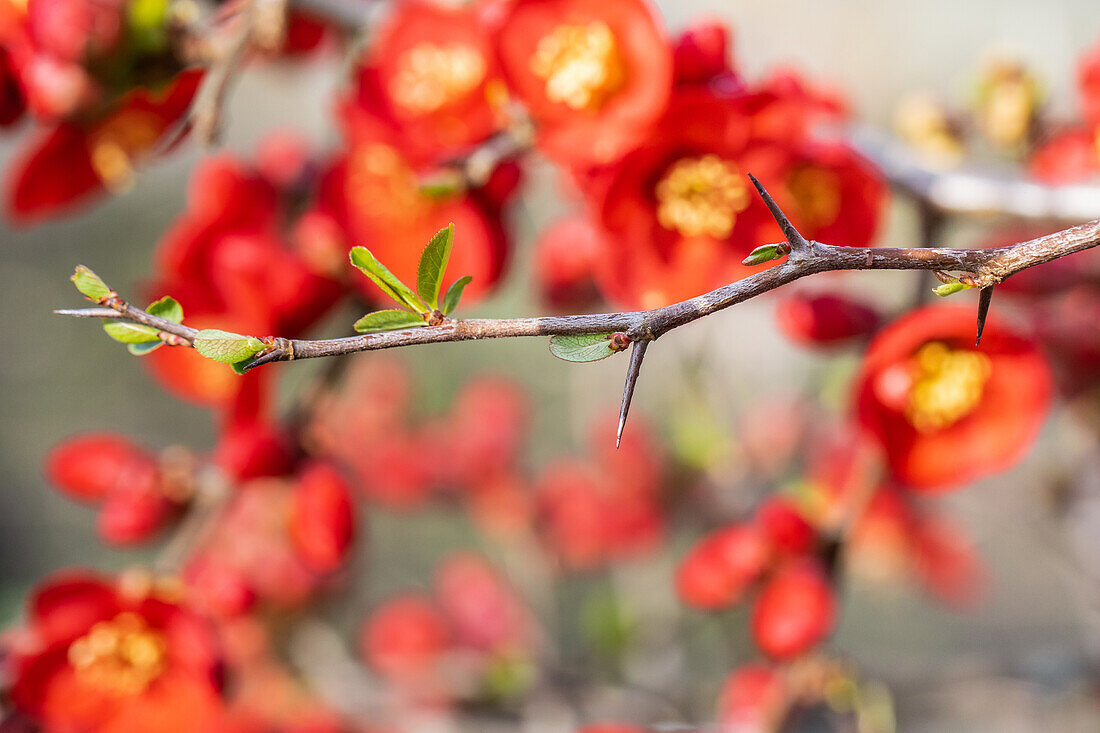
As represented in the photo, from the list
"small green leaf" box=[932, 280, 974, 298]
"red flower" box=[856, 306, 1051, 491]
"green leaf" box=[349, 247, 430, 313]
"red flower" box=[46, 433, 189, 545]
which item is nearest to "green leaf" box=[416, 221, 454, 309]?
"green leaf" box=[349, 247, 430, 313]

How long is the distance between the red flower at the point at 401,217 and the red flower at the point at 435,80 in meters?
0.02

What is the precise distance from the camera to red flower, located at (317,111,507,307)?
18.7 inches

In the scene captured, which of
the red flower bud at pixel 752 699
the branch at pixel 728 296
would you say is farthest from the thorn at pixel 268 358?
the red flower bud at pixel 752 699

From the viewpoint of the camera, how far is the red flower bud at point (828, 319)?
18.1 inches

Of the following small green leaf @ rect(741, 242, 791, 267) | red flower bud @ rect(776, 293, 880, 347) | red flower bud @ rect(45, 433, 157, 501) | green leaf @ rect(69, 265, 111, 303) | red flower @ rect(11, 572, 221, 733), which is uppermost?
red flower bud @ rect(776, 293, 880, 347)

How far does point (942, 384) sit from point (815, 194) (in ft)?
0.41

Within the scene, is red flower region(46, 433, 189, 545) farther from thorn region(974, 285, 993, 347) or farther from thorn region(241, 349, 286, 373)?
thorn region(974, 285, 993, 347)

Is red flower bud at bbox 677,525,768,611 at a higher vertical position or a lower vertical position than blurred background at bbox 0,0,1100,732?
lower

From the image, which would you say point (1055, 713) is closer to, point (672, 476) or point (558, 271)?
point (672, 476)

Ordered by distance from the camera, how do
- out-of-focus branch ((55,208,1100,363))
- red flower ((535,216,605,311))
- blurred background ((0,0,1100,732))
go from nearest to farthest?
out-of-focus branch ((55,208,1100,363)) → red flower ((535,216,605,311)) → blurred background ((0,0,1100,732))

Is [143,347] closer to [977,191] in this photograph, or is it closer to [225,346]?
[225,346]

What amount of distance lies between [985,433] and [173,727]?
1.65ft

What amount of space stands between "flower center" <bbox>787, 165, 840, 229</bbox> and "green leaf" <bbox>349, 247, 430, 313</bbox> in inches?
10.2

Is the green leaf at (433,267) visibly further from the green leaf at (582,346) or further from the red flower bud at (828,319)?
the red flower bud at (828,319)
